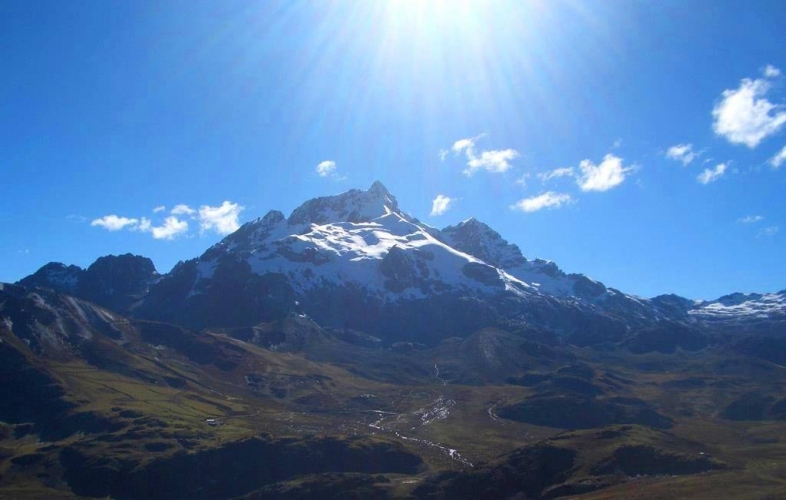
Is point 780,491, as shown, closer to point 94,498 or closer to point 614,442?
point 614,442

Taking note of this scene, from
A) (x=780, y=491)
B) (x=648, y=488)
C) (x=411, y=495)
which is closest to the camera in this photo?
(x=780, y=491)

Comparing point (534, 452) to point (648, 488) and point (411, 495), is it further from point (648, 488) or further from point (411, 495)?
point (648, 488)

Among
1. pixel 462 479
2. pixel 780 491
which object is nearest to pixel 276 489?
pixel 462 479

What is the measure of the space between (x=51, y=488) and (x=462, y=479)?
123m

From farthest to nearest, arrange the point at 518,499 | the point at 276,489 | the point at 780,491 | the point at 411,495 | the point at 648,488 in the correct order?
the point at 276,489
the point at 411,495
the point at 518,499
the point at 648,488
the point at 780,491

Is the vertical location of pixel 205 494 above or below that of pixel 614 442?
below

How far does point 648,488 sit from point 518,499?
3268cm

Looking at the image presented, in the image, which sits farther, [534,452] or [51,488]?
[51,488]

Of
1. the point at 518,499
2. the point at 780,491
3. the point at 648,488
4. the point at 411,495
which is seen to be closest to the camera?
the point at 780,491

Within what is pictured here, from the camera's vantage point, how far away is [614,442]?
172125mm

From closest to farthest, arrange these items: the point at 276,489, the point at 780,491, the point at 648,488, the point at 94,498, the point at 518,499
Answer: the point at 780,491 < the point at 648,488 < the point at 518,499 < the point at 276,489 < the point at 94,498

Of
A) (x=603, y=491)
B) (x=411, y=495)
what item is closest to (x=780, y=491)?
(x=603, y=491)

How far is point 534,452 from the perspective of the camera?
172 meters

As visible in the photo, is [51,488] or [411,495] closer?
[411,495]
